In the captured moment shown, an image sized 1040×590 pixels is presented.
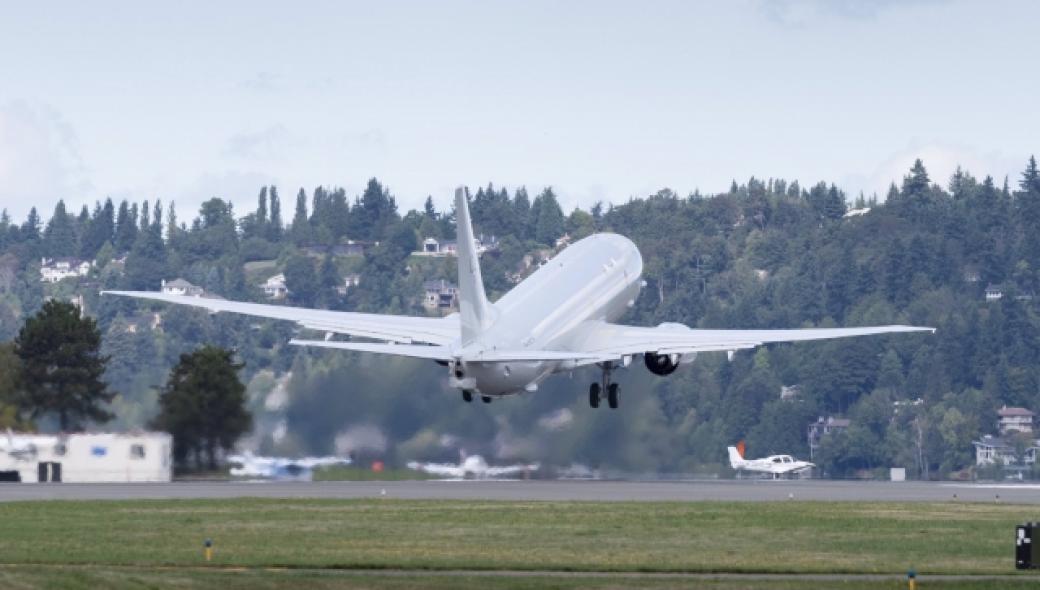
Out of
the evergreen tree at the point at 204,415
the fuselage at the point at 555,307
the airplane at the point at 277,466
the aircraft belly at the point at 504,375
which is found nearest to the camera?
the aircraft belly at the point at 504,375

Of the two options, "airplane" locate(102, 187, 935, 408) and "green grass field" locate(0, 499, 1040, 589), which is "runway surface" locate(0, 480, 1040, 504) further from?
"airplane" locate(102, 187, 935, 408)

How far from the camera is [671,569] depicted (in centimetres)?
7450

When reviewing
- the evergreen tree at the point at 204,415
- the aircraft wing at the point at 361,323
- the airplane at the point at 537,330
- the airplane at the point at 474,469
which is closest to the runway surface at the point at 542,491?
the airplane at the point at 474,469

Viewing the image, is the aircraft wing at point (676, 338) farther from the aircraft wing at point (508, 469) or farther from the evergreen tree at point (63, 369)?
the evergreen tree at point (63, 369)

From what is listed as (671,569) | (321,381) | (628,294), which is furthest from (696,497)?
(671,569)

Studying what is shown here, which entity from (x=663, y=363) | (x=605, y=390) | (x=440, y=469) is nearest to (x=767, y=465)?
(x=440, y=469)

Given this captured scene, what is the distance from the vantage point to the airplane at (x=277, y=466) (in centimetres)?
12262

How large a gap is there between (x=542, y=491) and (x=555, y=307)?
859 cm

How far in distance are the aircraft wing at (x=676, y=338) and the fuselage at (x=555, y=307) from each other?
94 centimetres

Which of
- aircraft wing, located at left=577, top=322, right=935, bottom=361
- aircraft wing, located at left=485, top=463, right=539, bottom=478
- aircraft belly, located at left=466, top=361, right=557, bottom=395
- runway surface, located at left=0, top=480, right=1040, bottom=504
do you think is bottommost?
runway surface, located at left=0, top=480, right=1040, bottom=504

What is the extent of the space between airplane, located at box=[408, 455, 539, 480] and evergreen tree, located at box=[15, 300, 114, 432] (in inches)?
695

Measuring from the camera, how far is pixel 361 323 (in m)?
113

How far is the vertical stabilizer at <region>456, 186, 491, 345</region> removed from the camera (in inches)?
3920

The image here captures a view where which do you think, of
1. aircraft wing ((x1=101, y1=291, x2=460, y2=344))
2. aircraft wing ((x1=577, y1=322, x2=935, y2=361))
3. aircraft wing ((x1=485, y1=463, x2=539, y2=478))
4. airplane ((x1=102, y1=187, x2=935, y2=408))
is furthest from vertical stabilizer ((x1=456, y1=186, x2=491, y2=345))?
aircraft wing ((x1=485, y1=463, x2=539, y2=478))
